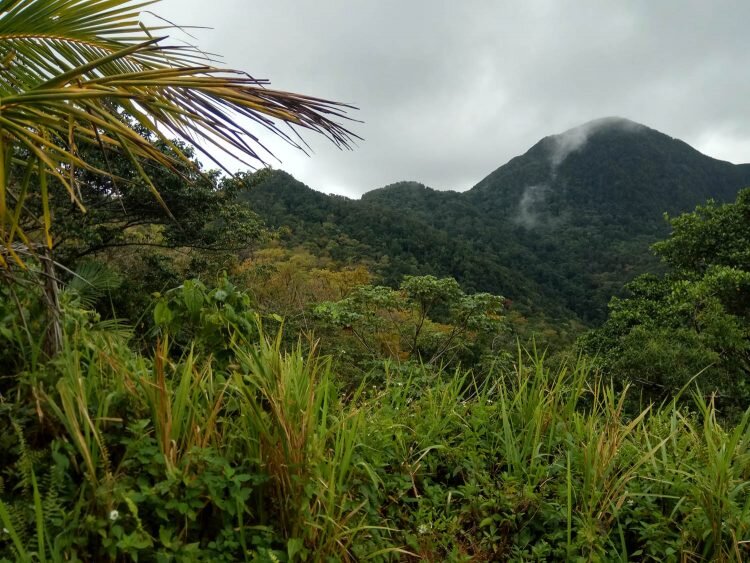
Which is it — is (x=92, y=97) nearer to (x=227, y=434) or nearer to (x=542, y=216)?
(x=227, y=434)

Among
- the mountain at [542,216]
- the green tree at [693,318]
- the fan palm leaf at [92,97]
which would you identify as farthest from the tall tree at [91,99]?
the mountain at [542,216]

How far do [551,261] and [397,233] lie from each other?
71.9 ft

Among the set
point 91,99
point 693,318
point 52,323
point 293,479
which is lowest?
point 293,479

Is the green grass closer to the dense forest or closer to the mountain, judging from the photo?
the dense forest

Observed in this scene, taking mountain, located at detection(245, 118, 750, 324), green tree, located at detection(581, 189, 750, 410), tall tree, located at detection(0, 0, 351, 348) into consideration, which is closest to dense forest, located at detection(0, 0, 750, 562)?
tall tree, located at detection(0, 0, 351, 348)

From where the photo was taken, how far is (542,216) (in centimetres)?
6931

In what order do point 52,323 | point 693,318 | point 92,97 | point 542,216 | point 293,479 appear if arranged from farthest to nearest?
1. point 542,216
2. point 693,318
3. point 52,323
4. point 293,479
5. point 92,97

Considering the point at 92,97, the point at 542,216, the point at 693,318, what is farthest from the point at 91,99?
the point at 542,216

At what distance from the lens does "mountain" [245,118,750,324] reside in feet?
111

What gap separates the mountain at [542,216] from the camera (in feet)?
111

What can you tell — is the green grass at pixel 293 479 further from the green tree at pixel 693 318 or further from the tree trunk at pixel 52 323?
the green tree at pixel 693 318

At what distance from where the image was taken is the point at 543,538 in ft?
5.96

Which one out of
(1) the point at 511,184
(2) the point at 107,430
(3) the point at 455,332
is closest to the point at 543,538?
(2) the point at 107,430

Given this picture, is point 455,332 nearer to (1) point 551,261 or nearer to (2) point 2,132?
(2) point 2,132
